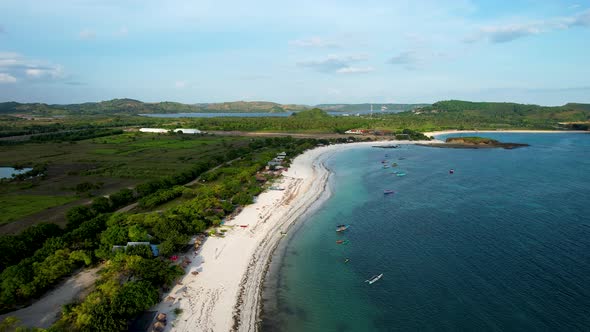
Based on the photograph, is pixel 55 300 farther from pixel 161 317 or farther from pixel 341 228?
pixel 341 228

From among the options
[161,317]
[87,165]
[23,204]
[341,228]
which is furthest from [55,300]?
[87,165]

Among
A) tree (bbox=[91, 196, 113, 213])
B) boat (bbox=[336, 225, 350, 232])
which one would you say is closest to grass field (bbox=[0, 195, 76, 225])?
tree (bbox=[91, 196, 113, 213])

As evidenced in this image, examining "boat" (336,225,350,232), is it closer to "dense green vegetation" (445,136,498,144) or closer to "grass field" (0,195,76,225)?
"grass field" (0,195,76,225)

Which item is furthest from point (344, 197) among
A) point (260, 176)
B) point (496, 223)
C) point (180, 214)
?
point (180, 214)

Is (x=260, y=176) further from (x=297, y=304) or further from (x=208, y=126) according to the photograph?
(x=208, y=126)

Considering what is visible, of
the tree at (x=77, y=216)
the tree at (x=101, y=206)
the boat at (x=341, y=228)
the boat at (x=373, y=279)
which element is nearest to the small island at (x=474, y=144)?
the boat at (x=341, y=228)
